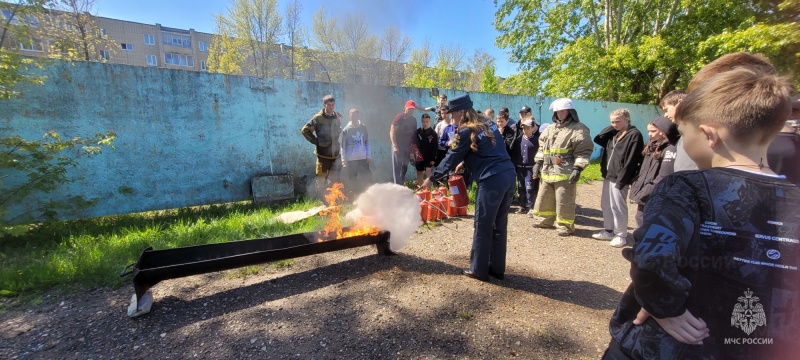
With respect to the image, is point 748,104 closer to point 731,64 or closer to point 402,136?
point 731,64

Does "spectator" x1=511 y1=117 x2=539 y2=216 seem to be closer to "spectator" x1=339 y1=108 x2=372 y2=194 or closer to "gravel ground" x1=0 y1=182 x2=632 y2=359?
"gravel ground" x1=0 y1=182 x2=632 y2=359

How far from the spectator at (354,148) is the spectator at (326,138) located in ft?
0.66

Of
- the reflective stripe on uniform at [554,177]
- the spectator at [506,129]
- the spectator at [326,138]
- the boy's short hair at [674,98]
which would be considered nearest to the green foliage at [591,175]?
the spectator at [506,129]

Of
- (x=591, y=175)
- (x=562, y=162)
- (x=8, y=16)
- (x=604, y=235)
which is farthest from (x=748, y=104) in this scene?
(x=591, y=175)

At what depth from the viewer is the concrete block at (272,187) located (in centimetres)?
689

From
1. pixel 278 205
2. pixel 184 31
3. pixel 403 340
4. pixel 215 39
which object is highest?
pixel 184 31

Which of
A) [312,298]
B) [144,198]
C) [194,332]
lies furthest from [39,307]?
[144,198]

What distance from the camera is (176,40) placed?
4866cm

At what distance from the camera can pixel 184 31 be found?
4909cm

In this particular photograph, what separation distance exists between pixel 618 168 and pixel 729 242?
430 cm

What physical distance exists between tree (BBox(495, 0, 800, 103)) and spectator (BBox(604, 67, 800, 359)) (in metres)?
15.8

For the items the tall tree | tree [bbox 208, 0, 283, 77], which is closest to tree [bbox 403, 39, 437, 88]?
tree [bbox 208, 0, 283, 77]

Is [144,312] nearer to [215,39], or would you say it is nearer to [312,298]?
[312,298]

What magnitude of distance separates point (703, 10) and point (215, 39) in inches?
1329
